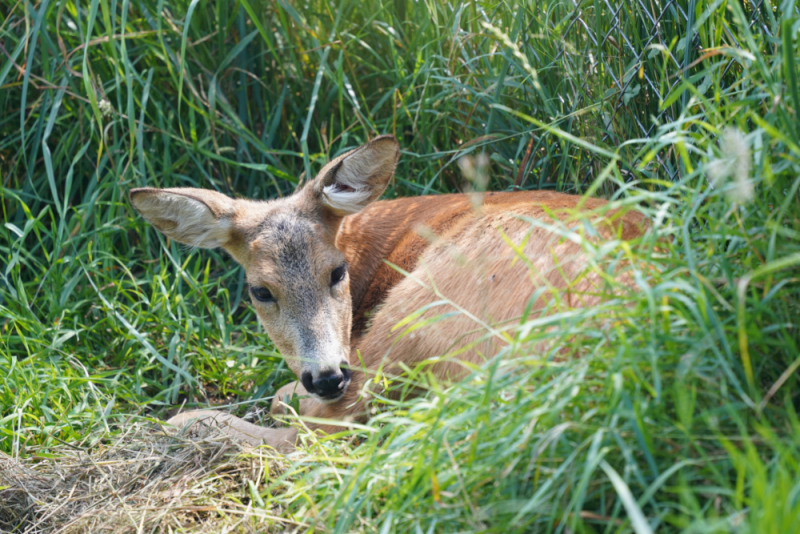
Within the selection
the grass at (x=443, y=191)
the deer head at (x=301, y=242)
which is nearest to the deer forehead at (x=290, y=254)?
the deer head at (x=301, y=242)

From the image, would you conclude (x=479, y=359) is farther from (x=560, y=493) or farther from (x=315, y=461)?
(x=560, y=493)

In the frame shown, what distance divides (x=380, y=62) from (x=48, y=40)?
204cm

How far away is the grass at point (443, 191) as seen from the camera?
179 centimetres

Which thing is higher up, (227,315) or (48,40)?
(48,40)

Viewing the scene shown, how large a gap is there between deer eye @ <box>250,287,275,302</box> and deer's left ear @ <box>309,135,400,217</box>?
0.56 meters

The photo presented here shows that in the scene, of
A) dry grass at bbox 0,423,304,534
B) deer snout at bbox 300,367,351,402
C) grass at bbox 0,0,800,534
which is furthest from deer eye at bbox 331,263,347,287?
dry grass at bbox 0,423,304,534

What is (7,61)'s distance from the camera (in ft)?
15.4

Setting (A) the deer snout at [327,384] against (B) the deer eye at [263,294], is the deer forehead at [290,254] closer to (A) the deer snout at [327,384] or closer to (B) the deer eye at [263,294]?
(B) the deer eye at [263,294]

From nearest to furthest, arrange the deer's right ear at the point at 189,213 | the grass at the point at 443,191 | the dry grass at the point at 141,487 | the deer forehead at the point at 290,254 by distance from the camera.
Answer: the grass at the point at 443,191
the dry grass at the point at 141,487
the deer forehead at the point at 290,254
the deer's right ear at the point at 189,213

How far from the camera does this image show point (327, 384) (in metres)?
3.15

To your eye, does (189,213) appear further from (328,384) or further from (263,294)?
(328,384)

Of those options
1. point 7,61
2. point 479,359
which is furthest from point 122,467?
point 7,61

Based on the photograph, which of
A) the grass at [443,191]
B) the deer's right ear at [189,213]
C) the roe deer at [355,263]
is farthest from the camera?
the deer's right ear at [189,213]

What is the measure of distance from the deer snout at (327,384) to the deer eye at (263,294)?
493 millimetres
